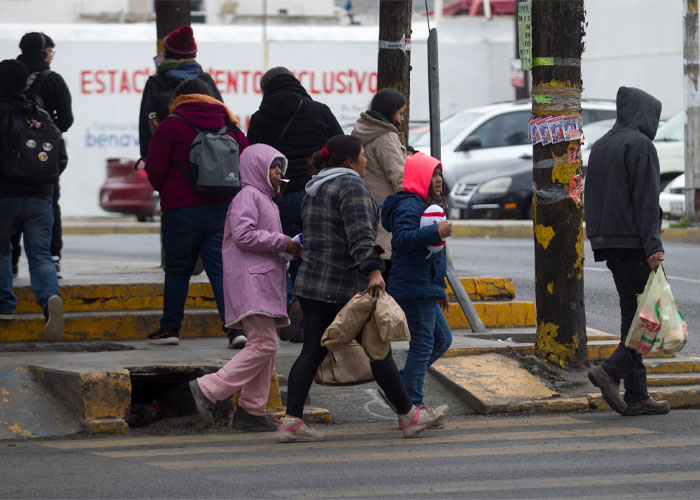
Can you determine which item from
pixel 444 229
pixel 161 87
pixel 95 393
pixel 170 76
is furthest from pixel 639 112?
pixel 161 87

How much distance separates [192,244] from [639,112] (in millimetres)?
2823

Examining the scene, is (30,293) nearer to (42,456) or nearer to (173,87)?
(173,87)

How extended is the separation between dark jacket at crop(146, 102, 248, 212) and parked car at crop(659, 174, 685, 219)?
11736mm

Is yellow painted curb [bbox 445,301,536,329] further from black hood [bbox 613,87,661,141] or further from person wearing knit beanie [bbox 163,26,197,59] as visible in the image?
person wearing knit beanie [bbox 163,26,197,59]

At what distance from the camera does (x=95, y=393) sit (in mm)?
6953

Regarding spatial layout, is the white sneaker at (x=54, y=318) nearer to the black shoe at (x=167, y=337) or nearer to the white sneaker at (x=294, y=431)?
the black shoe at (x=167, y=337)

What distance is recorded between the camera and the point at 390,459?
609cm

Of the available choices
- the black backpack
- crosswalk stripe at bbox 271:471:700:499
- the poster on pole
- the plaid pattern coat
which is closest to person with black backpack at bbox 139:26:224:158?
the black backpack

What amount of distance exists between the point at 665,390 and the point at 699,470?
2119 mm

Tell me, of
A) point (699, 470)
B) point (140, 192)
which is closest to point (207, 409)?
point (699, 470)

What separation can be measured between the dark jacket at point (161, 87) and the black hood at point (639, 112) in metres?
3.05

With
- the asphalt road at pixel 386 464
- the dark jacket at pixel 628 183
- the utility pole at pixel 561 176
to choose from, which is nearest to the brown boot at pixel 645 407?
the asphalt road at pixel 386 464

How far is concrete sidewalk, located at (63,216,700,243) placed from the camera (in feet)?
57.5

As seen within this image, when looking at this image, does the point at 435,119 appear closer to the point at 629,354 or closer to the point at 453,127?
the point at 629,354
